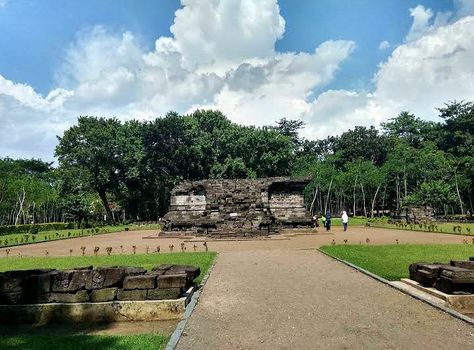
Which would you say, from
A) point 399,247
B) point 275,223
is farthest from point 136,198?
point 399,247

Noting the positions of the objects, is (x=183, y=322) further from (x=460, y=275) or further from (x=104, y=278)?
(x=460, y=275)

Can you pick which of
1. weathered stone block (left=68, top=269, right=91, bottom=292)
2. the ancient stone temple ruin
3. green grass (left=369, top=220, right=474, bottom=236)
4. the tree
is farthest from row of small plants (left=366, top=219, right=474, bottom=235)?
the tree

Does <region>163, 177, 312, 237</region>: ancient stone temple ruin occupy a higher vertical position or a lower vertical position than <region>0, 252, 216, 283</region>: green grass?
higher

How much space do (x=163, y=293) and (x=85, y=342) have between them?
1.93 meters

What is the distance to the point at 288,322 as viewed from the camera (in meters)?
6.46

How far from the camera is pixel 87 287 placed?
295 inches

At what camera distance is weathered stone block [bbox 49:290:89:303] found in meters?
7.44

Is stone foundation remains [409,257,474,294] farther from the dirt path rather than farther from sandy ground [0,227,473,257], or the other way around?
sandy ground [0,227,473,257]

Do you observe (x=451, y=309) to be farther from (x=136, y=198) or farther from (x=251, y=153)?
(x=136, y=198)

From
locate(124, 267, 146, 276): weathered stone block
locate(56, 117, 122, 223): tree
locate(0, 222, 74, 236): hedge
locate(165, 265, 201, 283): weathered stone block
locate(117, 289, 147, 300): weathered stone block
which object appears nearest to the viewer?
locate(117, 289, 147, 300): weathered stone block

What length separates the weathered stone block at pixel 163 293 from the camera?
7.43m

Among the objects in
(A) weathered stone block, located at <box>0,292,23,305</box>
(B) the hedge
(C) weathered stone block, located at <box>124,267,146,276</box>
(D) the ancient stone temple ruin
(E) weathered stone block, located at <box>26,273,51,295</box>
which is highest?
(D) the ancient stone temple ruin

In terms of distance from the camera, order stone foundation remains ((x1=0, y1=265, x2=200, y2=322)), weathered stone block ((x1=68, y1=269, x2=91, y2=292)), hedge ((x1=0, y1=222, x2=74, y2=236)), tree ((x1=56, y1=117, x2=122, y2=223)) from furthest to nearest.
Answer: tree ((x1=56, y1=117, x2=122, y2=223)) → hedge ((x1=0, y1=222, x2=74, y2=236)) → weathered stone block ((x1=68, y1=269, x2=91, y2=292)) → stone foundation remains ((x1=0, y1=265, x2=200, y2=322))

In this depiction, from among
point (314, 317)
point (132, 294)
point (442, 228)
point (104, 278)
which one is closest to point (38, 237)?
point (104, 278)
